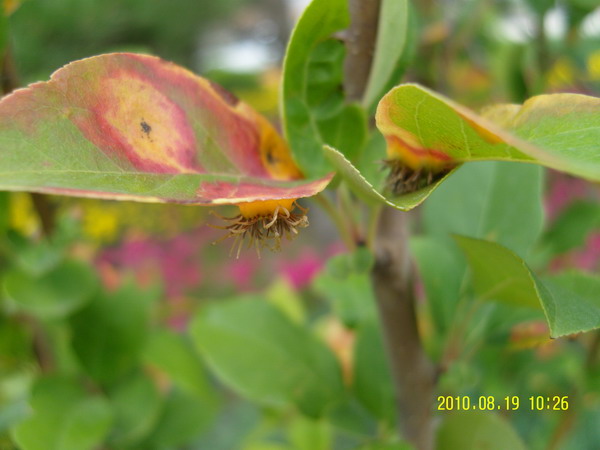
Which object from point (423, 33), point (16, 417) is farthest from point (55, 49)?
point (16, 417)

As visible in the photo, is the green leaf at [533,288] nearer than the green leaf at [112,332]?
Yes

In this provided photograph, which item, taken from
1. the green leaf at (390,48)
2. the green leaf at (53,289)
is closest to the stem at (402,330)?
the green leaf at (390,48)

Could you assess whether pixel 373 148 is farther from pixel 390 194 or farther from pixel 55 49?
pixel 55 49

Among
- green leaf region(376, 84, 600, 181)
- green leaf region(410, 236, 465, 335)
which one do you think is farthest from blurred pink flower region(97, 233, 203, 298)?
green leaf region(376, 84, 600, 181)

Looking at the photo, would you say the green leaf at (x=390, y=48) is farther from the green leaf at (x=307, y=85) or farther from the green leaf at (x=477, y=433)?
the green leaf at (x=477, y=433)

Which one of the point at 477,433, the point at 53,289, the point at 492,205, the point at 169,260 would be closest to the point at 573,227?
the point at 492,205

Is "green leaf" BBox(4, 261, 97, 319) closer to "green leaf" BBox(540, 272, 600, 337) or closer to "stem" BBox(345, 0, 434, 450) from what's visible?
"stem" BBox(345, 0, 434, 450)
